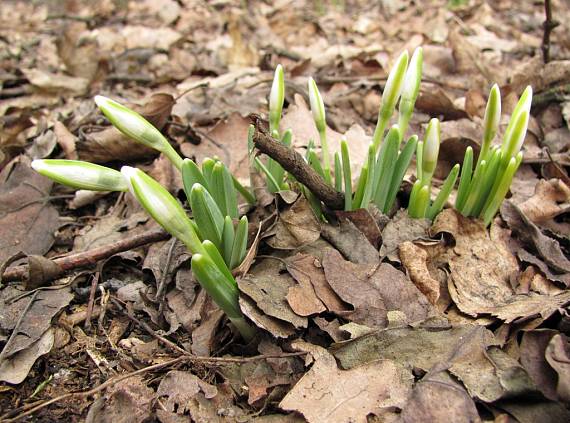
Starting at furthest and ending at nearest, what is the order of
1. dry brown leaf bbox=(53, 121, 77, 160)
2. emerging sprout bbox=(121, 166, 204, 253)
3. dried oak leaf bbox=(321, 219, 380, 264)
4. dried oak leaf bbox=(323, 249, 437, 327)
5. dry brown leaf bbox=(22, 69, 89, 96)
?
dry brown leaf bbox=(22, 69, 89, 96) → dry brown leaf bbox=(53, 121, 77, 160) → dried oak leaf bbox=(321, 219, 380, 264) → dried oak leaf bbox=(323, 249, 437, 327) → emerging sprout bbox=(121, 166, 204, 253)

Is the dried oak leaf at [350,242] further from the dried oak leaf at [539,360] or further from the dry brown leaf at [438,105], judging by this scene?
the dry brown leaf at [438,105]

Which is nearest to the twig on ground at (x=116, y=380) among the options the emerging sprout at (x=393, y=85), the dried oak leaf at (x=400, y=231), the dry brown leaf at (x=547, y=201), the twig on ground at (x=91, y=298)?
the twig on ground at (x=91, y=298)

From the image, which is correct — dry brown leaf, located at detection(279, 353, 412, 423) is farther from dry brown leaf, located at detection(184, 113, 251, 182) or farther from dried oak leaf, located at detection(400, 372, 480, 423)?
dry brown leaf, located at detection(184, 113, 251, 182)

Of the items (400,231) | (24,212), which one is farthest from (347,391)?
(24,212)

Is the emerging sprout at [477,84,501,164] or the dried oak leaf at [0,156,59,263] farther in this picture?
the dried oak leaf at [0,156,59,263]

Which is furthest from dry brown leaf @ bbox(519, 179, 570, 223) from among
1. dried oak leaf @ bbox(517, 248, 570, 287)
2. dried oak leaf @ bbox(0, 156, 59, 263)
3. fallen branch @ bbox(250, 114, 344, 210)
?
dried oak leaf @ bbox(0, 156, 59, 263)
